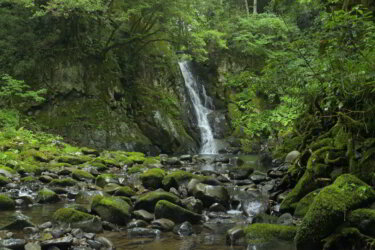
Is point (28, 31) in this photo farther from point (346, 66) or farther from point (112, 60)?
point (346, 66)

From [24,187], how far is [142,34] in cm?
1248

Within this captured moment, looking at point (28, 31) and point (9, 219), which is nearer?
point (9, 219)

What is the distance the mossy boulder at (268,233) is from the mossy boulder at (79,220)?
229cm

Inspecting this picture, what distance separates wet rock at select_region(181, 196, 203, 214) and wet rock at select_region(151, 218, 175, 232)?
867 millimetres

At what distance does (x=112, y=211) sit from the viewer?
618cm

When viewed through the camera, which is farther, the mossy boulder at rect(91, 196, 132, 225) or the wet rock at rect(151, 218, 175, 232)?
the mossy boulder at rect(91, 196, 132, 225)

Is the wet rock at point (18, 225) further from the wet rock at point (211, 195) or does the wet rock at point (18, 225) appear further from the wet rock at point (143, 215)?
the wet rock at point (211, 195)

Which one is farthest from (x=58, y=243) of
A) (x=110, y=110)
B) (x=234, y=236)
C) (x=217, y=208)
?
(x=110, y=110)

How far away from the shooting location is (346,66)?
5.80 metres

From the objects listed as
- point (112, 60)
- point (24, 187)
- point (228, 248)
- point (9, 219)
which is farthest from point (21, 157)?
point (112, 60)

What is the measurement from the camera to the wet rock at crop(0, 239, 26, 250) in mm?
4492


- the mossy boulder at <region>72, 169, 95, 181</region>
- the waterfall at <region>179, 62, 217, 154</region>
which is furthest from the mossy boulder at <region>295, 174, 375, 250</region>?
the waterfall at <region>179, 62, 217, 154</region>

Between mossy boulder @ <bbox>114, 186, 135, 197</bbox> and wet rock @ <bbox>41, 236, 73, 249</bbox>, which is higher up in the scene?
wet rock @ <bbox>41, 236, 73, 249</bbox>

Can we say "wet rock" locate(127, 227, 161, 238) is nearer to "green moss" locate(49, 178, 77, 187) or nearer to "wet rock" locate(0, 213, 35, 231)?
"wet rock" locate(0, 213, 35, 231)
